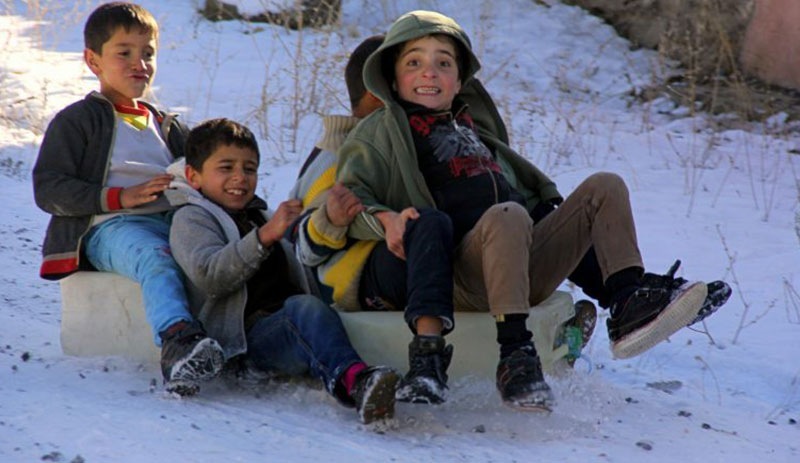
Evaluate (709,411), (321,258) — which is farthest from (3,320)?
(709,411)

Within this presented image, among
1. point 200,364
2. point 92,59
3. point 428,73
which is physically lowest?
point 200,364

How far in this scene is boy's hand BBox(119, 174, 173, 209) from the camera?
4.02 meters

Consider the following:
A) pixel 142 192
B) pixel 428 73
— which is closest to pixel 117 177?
pixel 142 192

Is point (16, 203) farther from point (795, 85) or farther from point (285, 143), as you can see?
point (795, 85)

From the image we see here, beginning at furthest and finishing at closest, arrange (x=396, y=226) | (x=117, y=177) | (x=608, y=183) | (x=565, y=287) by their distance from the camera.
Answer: (x=565, y=287) < (x=117, y=177) < (x=608, y=183) < (x=396, y=226)

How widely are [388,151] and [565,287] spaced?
198 cm

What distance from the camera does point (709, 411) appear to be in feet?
13.0

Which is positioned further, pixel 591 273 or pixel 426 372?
pixel 591 273

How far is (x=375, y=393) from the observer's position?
3355 mm

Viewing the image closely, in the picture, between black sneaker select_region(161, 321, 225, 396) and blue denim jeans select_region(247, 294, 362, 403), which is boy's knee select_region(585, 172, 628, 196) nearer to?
blue denim jeans select_region(247, 294, 362, 403)

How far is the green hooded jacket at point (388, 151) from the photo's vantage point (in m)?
3.74

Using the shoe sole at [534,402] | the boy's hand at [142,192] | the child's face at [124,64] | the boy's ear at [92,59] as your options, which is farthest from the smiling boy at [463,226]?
the boy's ear at [92,59]

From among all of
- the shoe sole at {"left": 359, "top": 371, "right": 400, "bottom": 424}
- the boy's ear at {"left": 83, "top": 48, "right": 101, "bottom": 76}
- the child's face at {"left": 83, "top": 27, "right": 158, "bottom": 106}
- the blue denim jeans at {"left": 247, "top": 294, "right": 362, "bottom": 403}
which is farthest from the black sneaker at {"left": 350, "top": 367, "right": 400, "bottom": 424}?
the boy's ear at {"left": 83, "top": 48, "right": 101, "bottom": 76}

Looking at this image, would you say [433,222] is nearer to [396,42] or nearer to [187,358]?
[396,42]
